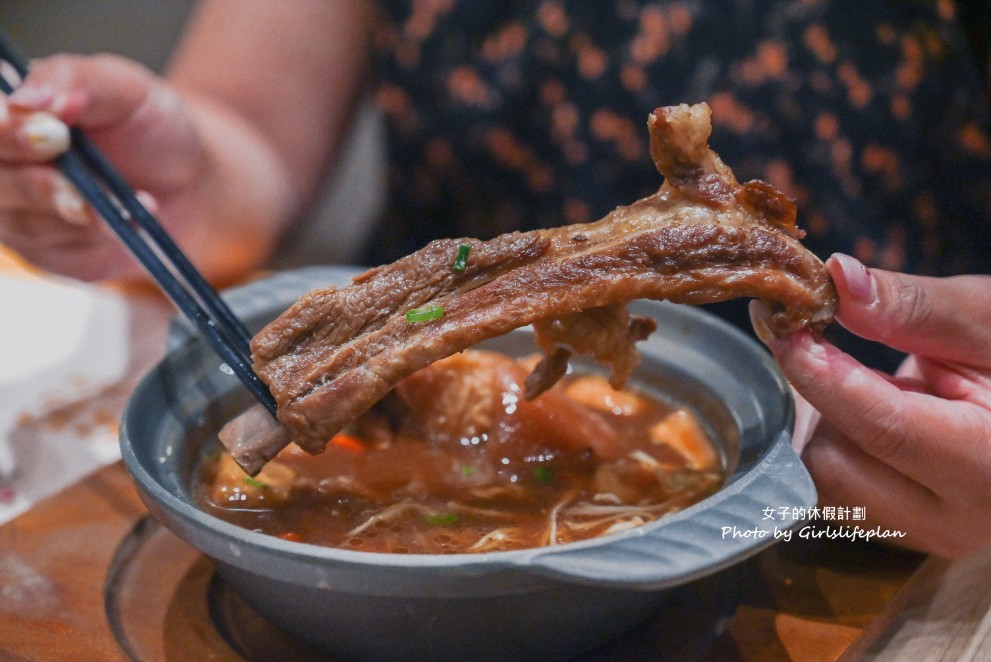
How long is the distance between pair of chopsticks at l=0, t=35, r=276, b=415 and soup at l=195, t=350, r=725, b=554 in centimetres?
25

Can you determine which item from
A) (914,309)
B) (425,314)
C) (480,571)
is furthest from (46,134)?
(914,309)

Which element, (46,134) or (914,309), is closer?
(914,309)

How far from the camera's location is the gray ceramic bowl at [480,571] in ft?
3.40

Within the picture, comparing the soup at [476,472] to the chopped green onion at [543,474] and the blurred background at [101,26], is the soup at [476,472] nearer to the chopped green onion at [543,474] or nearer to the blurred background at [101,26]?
the chopped green onion at [543,474]

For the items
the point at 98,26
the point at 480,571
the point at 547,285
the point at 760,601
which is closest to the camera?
the point at 480,571

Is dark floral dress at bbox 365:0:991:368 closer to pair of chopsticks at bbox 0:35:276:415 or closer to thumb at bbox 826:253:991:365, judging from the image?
thumb at bbox 826:253:991:365

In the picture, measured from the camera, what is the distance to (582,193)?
9.05ft

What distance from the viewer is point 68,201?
80.8 inches

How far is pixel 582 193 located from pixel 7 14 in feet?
14.4

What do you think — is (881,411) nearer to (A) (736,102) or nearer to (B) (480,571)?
(B) (480,571)

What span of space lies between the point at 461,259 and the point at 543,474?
0.51 metres

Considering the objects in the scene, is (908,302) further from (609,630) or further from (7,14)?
(7,14)

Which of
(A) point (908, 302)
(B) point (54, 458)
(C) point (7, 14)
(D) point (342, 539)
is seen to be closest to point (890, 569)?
(A) point (908, 302)

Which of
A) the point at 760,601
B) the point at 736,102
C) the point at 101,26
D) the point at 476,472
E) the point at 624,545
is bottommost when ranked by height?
the point at 760,601
